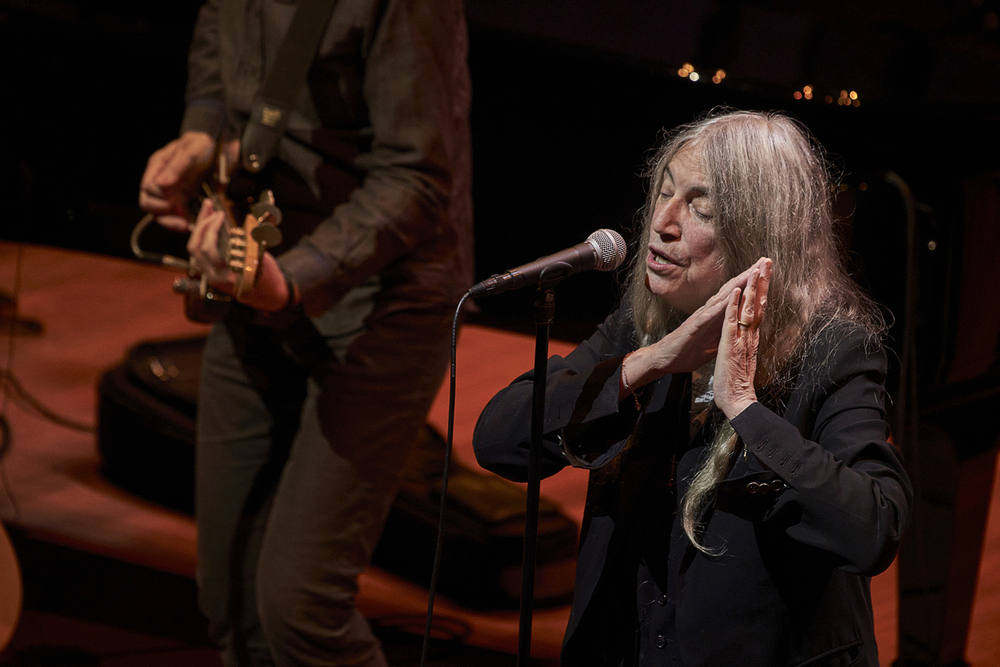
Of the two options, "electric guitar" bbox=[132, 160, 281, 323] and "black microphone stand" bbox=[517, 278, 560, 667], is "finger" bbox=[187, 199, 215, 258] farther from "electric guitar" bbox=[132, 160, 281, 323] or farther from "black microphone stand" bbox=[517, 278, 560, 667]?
"black microphone stand" bbox=[517, 278, 560, 667]

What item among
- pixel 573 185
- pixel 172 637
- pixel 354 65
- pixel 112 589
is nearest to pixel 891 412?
pixel 573 185

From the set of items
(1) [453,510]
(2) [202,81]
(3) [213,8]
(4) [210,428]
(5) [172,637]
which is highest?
(3) [213,8]

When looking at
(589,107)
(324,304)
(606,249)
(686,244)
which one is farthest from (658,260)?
(589,107)

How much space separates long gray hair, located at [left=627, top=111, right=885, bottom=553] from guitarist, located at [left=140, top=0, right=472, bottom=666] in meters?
0.65

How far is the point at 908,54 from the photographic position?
8.03ft

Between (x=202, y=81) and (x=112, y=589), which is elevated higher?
(x=202, y=81)

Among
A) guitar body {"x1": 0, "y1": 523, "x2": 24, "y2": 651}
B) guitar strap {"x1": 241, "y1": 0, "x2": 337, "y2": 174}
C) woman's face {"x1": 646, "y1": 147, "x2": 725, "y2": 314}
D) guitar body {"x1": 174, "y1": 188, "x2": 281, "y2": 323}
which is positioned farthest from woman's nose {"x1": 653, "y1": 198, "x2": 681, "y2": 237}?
guitar body {"x1": 0, "y1": 523, "x2": 24, "y2": 651}

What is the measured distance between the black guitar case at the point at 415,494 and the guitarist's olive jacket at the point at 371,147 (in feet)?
2.34

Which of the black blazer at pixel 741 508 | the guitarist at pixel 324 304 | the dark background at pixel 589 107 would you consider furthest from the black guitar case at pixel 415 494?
the black blazer at pixel 741 508

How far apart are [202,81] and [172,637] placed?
4.95 ft

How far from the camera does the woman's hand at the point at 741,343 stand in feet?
3.91

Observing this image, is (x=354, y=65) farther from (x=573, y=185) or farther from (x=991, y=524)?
(x=991, y=524)

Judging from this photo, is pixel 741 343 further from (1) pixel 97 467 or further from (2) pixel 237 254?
(1) pixel 97 467

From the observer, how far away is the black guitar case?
7.88 feet
